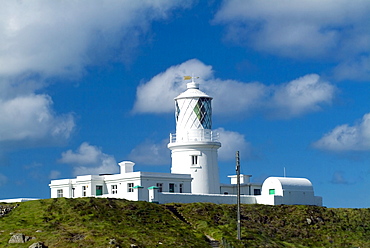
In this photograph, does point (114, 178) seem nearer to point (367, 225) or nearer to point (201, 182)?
point (201, 182)

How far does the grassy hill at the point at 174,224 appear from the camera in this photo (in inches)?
1686

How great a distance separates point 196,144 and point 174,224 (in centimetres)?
1275

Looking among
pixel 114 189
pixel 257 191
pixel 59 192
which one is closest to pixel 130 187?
pixel 114 189

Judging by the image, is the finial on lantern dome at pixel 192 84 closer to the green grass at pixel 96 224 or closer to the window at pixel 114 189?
the window at pixel 114 189

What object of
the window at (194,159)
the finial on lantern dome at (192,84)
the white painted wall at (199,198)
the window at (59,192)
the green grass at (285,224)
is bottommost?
the green grass at (285,224)

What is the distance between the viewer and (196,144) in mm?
59625

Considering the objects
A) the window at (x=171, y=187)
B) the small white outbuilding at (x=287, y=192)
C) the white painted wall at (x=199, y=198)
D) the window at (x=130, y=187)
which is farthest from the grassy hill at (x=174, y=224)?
the window at (x=130, y=187)

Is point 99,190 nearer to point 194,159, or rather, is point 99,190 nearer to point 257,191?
point 194,159

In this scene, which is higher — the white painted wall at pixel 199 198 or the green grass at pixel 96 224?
the white painted wall at pixel 199 198

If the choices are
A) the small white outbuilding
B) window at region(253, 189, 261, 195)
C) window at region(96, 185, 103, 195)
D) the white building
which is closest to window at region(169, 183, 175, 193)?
the white building

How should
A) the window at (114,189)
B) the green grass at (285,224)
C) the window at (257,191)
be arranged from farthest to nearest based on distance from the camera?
the window at (257,191) < the window at (114,189) < the green grass at (285,224)

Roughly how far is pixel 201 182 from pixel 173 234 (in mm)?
14803

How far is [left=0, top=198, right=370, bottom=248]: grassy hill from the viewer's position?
42.8 meters

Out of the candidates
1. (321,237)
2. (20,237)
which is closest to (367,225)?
(321,237)
